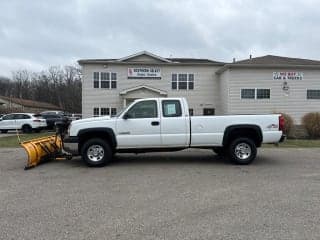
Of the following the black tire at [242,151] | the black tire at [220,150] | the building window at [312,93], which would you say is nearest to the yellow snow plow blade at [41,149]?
the black tire at [220,150]

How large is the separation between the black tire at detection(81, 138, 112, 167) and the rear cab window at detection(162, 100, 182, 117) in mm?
1910

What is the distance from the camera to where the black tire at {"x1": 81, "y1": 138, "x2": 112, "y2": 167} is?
32.8 ft

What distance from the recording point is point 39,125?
89.1 ft

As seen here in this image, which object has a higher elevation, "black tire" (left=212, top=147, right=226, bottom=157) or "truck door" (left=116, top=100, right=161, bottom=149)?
"truck door" (left=116, top=100, right=161, bottom=149)

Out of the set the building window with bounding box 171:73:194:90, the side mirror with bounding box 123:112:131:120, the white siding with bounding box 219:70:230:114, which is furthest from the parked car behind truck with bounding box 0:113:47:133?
the side mirror with bounding box 123:112:131:120

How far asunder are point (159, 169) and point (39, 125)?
783 inches

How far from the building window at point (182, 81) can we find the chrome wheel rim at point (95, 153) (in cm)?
2141

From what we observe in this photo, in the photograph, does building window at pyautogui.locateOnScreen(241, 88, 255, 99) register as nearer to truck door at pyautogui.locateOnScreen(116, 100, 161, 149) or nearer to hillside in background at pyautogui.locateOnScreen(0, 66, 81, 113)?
truck door at pyautogui.locateOnScreen(116, 100, 161, 149)

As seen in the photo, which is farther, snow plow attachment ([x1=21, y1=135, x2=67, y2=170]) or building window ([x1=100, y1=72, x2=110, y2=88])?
building window ([x1=100, y1=72, x2=110, y2=88])

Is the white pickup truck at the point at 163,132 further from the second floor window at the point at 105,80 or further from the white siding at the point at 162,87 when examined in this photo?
the second floor window at the point at 105,80

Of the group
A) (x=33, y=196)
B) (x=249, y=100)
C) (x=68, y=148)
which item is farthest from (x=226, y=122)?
(x=249, y=100)

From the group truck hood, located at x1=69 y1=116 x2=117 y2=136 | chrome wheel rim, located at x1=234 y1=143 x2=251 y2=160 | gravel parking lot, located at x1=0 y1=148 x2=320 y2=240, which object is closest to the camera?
gravel parking lot, located at x1=0 y1=148 x2=320 y2=240

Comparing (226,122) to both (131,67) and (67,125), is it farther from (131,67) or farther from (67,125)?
(131,67)

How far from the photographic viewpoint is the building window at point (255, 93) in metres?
28.8
